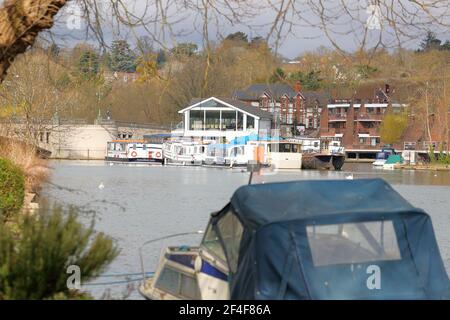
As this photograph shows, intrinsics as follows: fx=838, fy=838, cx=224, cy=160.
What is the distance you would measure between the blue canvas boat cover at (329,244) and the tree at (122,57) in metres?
2.30

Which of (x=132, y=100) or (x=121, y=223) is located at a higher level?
(x=132, y=100)

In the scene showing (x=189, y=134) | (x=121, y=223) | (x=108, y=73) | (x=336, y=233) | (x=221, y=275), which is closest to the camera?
(x=336, y=233)

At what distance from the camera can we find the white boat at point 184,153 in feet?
273

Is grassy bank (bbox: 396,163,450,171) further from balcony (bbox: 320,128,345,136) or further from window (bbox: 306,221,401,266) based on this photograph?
window (bbox: 306,221,401,266)

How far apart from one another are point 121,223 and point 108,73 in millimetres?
13407

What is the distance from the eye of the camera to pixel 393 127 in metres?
107

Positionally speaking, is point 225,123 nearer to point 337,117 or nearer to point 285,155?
point 285,155

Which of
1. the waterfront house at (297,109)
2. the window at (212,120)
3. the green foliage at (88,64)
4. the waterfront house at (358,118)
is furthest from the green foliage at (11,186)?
the waterfront house at (358,118)

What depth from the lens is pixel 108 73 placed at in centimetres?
1255

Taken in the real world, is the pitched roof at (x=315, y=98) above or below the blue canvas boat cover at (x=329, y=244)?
above

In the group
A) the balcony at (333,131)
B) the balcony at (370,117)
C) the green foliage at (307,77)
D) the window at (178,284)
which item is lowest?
the window at (178,284)

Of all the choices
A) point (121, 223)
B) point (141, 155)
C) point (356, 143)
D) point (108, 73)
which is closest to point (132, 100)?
point (141, 155)

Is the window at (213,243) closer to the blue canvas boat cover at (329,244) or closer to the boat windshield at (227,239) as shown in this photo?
the boat windshield at (227,239)
